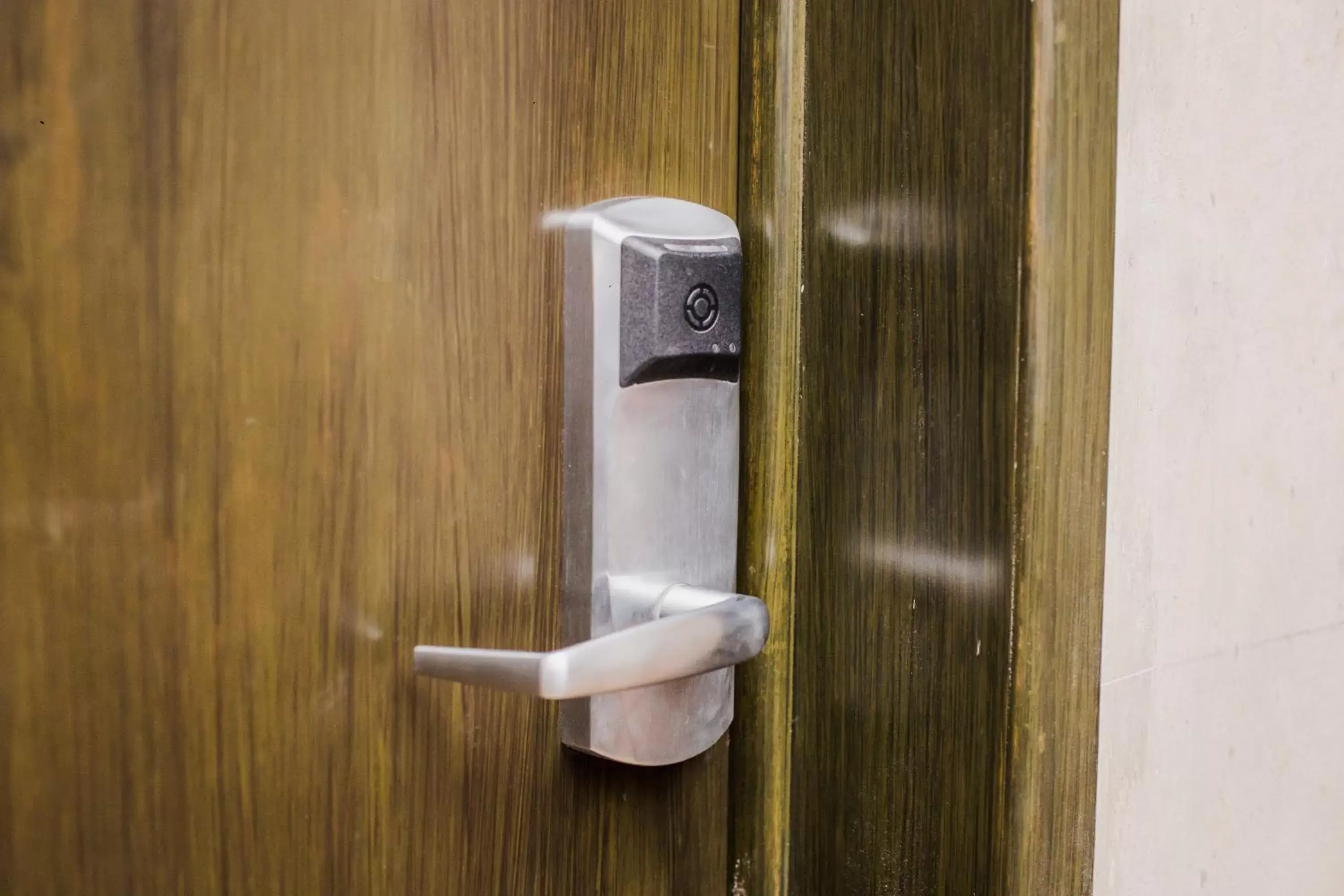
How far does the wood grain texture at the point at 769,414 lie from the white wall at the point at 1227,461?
0.14 meters

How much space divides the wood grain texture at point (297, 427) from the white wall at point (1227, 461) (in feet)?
0.71

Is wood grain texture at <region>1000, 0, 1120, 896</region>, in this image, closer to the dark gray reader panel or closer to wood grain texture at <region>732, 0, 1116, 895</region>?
wood grain texture at <region>732, 0, 1116, 895</region>

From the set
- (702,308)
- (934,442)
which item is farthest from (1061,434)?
(702,308)

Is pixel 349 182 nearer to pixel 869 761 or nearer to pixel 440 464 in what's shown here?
pixel 440 464

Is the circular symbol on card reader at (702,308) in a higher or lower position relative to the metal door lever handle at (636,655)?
higher

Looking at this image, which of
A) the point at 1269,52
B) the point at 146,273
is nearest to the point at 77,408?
the point at 146,273

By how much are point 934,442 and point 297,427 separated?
260 millimetres

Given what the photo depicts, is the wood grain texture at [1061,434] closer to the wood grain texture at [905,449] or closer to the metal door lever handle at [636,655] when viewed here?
the wood grain texture at [905,449]

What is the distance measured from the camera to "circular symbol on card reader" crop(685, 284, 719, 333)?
397 millimetres

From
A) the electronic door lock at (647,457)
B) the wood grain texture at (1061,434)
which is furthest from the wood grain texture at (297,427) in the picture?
the wood grain texture at (1061,434)

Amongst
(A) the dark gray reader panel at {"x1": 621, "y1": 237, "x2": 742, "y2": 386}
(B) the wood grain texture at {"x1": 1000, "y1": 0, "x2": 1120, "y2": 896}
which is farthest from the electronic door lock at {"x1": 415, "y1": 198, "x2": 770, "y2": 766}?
(B) the wood grain texture at {"x1": 1000, "y1": 0, "x2": 1120, "y2": 896}

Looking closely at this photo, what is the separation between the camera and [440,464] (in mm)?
→ 367

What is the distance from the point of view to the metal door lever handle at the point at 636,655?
336 mm

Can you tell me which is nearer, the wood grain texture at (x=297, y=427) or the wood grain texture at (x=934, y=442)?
the wood grain texture at (x=297, y=427)
